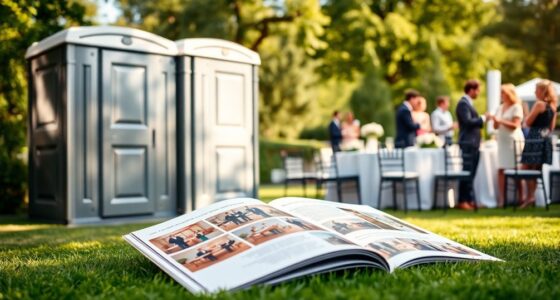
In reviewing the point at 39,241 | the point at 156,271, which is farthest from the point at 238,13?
the point at 156,271

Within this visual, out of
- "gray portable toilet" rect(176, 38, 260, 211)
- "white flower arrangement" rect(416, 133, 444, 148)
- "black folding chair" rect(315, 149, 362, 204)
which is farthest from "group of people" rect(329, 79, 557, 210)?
"gray portable toilet" rect(176, 38, 260, 211)

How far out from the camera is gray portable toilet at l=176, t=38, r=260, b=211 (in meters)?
7.62

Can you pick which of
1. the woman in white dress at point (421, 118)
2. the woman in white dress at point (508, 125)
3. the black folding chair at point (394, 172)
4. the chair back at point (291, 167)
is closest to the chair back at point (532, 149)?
the woman in white dress at point (508, 125)

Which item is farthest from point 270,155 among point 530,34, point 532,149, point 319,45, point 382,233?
point 530,34

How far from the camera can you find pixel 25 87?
9125 millimetres

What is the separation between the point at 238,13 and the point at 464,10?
1086cm

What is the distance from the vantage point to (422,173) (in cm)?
909

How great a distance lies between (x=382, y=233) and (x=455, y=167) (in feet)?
22.6

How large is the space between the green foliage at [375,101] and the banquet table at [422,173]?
42.3ft

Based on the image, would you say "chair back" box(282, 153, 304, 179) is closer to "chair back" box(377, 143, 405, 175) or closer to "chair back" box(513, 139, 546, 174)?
"chair back" box(377, 143, 405, 175)

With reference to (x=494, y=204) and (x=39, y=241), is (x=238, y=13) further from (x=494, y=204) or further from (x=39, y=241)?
(x=39, y=241)

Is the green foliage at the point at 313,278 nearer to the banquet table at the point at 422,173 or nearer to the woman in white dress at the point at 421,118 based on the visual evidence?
the banquet table at the point at 422,173

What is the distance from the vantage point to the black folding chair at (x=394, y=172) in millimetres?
8633

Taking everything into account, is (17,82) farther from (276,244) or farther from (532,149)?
(276,244)
